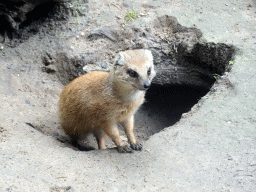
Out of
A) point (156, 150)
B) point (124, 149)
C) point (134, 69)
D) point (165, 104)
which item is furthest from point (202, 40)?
point (124, 149)

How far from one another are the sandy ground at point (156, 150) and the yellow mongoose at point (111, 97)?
1.41 feet

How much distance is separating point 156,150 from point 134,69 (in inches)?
A: 47.1

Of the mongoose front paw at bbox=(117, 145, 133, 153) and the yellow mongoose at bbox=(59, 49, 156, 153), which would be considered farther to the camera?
the mongoose front paw at bbox=(117, 145, 133, 153)

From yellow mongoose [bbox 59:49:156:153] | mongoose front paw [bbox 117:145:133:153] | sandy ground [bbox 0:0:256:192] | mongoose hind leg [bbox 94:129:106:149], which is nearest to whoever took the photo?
sandy ground [bbox 0:0:256:192]

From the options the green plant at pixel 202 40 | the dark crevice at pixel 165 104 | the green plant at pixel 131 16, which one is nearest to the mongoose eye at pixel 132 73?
the green plant at pixel 202 40

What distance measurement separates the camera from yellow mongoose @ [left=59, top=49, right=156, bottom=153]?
3.54m

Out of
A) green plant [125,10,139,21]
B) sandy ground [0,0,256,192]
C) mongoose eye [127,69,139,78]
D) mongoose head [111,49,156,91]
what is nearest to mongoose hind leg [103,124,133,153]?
sandy ground [0,0,256,192]

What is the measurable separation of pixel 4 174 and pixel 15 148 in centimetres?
50

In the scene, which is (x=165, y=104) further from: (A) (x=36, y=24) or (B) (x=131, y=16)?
(A) (x=36, y=24)

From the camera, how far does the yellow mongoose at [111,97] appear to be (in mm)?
3541

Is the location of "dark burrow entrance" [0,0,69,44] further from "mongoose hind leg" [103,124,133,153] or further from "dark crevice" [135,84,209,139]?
"mongoose hind leg" [103,124,133,153]

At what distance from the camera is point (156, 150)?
3715mm

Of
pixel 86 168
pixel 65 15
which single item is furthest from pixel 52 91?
Result: pixel 86 168

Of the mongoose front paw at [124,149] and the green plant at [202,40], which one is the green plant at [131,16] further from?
the mongoose front paw at [124,149]
